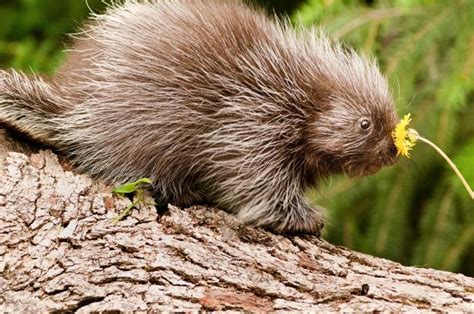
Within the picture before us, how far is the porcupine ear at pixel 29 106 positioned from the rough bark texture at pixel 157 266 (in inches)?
4.4

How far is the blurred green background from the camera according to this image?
3043 mm

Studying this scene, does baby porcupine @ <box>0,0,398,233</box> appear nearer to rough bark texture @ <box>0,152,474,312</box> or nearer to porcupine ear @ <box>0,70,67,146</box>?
porcupine ear @ <box>0,70,67,146</box>

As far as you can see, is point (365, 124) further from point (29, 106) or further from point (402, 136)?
point (29, 106)

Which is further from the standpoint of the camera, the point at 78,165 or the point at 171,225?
the point at 78,165

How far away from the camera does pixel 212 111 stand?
234cm

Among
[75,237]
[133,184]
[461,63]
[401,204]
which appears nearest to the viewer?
[75,237]

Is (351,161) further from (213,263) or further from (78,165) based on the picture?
(78,165)

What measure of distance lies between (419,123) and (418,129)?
0.03m

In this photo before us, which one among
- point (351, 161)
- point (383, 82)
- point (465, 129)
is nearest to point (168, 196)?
point (351, 161)

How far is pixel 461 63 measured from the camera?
9.54 feet

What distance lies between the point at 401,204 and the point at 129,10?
4.85 ft

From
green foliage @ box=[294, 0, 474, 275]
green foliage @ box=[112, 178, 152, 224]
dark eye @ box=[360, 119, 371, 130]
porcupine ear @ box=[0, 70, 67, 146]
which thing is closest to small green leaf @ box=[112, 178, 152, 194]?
green foliage @ box=[112, 178, 152, 224]

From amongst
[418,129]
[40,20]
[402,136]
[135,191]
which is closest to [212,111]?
[135,191]

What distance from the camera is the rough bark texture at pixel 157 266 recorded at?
1984 millimetres
